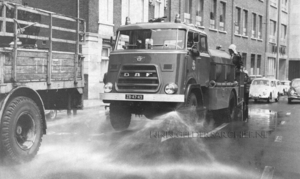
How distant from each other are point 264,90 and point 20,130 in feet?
73.6

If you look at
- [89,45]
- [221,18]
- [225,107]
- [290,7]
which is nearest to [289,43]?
[290,7]

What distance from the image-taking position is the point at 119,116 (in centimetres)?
1088

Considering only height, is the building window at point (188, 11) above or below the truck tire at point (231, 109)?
above

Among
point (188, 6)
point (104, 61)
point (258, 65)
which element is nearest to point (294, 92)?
point (188, 6)

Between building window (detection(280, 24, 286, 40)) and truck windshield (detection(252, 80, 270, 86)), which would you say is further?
building window (detection(280, 24, 286, 40))

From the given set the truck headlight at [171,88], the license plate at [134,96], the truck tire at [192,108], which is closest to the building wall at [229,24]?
the truck tire at [192,108]

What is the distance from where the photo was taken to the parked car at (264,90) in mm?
27297

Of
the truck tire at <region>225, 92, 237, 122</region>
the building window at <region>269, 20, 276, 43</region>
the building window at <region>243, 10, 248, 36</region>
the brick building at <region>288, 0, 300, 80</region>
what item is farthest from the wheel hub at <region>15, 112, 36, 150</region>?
the brick building at <region>288, 0, 300, 80</region>

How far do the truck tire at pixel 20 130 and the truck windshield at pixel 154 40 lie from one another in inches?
163

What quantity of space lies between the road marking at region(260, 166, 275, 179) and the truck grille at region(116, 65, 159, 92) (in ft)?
12.2

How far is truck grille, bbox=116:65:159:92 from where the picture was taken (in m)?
10.1

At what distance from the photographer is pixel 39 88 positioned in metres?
7.38

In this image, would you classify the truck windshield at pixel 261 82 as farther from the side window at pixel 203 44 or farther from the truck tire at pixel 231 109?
the side window at pixel 203 44

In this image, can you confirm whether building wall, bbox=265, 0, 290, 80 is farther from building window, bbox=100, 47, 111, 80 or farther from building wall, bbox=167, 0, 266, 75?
building window, bbox=100, 47, 111, 80
